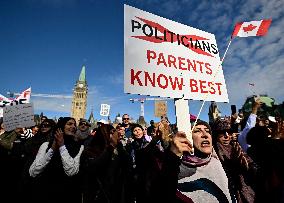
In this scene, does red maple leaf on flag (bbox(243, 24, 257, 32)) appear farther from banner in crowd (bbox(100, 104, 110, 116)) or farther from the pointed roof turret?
the pointed roof turret

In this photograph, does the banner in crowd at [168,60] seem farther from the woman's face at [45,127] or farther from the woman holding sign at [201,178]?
the woman's face at [45,127]

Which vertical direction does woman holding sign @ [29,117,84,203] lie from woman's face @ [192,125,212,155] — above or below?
below

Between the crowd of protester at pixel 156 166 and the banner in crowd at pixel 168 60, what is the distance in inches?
20.0

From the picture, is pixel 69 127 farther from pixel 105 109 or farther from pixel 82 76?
pixel 82 76

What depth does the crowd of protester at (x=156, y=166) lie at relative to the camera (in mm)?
2170

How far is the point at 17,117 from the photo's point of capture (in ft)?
18.7

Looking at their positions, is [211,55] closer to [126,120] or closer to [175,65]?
[175,65]

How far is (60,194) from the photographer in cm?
367

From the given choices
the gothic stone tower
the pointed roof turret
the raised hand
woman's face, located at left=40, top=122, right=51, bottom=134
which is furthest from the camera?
the gothic stone tower

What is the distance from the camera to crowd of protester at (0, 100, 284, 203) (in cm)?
217

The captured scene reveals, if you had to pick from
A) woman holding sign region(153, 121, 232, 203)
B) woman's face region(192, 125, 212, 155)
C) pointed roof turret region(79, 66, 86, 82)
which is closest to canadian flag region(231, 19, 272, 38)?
woman's face region(192, 125, 212, 155)

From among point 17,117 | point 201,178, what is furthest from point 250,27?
point 17,117

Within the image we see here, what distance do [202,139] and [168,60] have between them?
44.3 inches

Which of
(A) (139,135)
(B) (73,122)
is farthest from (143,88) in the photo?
(A) (139,135)
